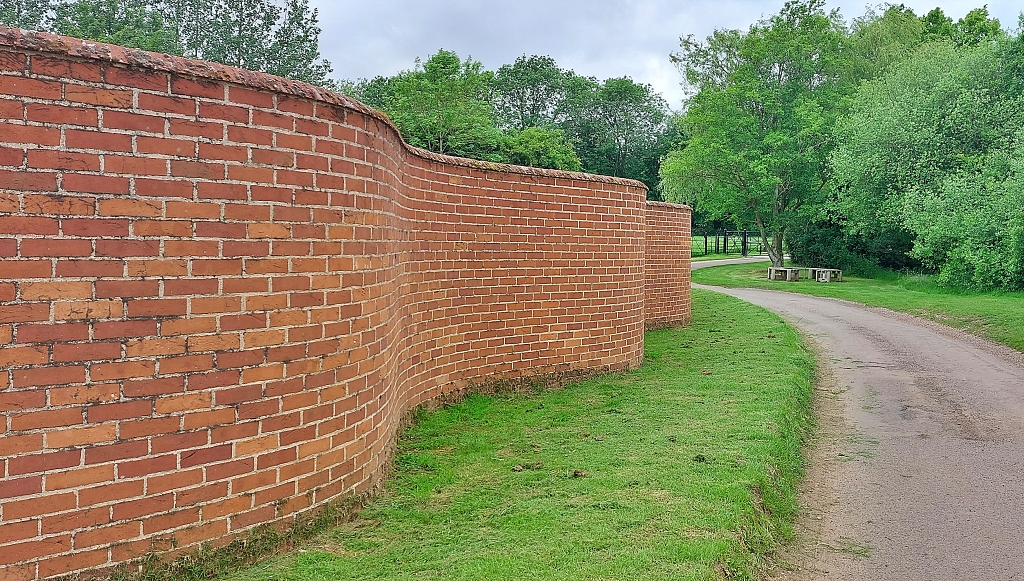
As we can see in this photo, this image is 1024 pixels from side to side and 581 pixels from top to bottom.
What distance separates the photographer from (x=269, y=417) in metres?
3.71

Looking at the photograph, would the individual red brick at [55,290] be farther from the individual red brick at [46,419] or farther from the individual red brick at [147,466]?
the individual red brick at [147,466]

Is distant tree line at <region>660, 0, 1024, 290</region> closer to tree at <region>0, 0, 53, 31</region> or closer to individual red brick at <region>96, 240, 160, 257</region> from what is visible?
individual red brick at <region>96, 240, 160, 257</region>

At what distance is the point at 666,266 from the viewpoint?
1297 centimetres

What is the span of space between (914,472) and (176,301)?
5.48 m

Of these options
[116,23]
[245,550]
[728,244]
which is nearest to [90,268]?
[245,550]

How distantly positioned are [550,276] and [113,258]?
530 centimetres

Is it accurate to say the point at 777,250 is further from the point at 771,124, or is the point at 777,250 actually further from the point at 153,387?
the point at 153,387

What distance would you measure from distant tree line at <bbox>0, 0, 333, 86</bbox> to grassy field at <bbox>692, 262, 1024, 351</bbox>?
2239cm

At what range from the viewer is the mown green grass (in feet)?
12.3

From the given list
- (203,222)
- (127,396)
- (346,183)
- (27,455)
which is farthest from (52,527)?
(346,183)

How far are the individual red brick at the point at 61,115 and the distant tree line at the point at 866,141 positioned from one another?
72.8 ft

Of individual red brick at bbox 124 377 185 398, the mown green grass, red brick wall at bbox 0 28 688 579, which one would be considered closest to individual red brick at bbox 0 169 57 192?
red brick wall at bbox 0 28 688 579

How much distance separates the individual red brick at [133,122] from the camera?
3152mm

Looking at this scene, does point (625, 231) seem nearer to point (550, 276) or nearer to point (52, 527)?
point (550, 276)
